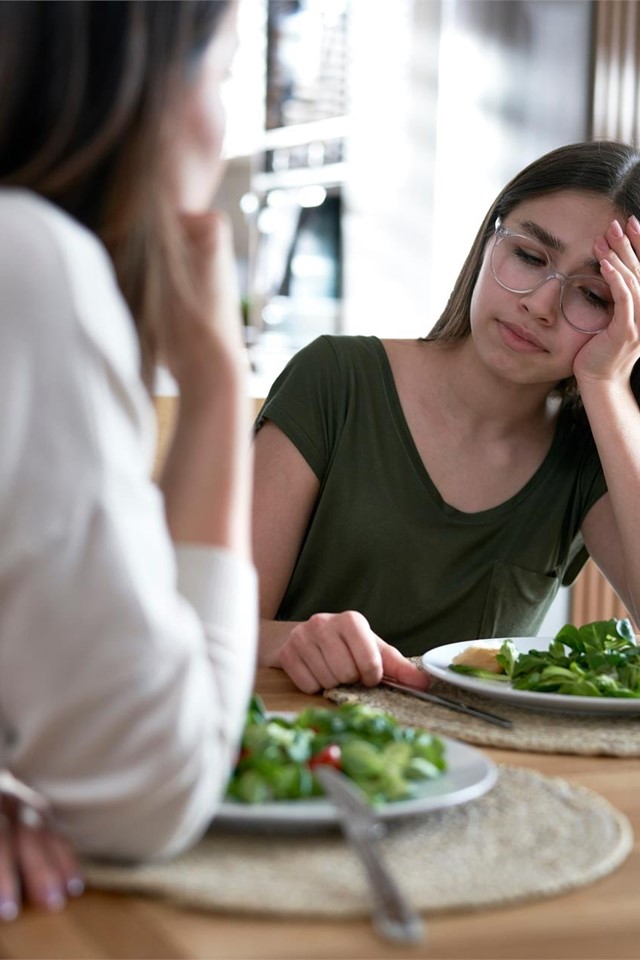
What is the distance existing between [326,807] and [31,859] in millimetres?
171

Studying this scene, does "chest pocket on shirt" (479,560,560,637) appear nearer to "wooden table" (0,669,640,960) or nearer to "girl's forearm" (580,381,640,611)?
"girl's forearm" (580,381,640,611)

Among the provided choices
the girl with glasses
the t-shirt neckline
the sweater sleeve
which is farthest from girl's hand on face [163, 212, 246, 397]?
the t-shirt neckline

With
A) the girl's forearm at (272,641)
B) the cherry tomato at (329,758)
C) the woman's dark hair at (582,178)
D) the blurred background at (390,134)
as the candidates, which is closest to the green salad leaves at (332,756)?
the cherry tomato at (329,758)

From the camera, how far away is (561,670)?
1.18 metres

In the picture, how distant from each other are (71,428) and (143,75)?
0.74 ft

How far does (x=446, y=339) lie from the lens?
1929mm

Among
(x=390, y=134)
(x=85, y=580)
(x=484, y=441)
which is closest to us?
(x=85, y=580)

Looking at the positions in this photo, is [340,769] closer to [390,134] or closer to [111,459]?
[111,459]

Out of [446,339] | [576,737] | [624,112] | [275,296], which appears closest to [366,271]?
[275,296]

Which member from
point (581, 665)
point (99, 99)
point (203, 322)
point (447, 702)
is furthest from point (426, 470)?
point (99, 99)

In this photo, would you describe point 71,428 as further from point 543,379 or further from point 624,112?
point 624,112

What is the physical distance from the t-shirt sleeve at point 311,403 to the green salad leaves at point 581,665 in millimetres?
541

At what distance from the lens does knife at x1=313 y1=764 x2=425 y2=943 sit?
64 cm

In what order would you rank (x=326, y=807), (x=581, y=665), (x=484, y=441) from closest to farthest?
(x=326, y=807) < (x=581, y=665) < (x=484, y=441)
